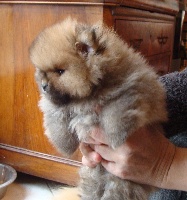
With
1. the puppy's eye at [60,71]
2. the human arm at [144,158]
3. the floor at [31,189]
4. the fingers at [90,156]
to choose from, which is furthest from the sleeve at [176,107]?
the floor at [31,189]

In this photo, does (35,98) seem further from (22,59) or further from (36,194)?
(36,194)

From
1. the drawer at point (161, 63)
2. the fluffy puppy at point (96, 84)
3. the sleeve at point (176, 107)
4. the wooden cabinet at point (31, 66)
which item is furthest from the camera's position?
the drawer at point (161, 63)

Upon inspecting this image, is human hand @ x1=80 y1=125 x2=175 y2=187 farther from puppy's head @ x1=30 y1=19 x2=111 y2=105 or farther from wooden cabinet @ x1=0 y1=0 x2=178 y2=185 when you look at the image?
wooden cabinet @ x1=0 y1=0 x2=178 y2=185

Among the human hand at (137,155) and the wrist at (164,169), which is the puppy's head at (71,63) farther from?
the wrist at (164,169)

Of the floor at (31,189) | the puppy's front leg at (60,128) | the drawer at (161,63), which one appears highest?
the puppy's front leg at (60,128)

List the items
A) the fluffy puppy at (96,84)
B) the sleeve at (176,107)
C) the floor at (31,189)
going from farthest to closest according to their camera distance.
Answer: the floor at (31,189) → the sleeve at (176,107) → the fluffy puppy at (96,84)

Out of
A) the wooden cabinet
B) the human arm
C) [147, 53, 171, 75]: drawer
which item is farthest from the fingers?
[147, 53, 171, 75]: drawer

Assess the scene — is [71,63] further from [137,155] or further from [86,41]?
[137,155]

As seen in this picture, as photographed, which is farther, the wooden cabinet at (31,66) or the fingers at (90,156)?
the wooden cabinet at (31,66)
